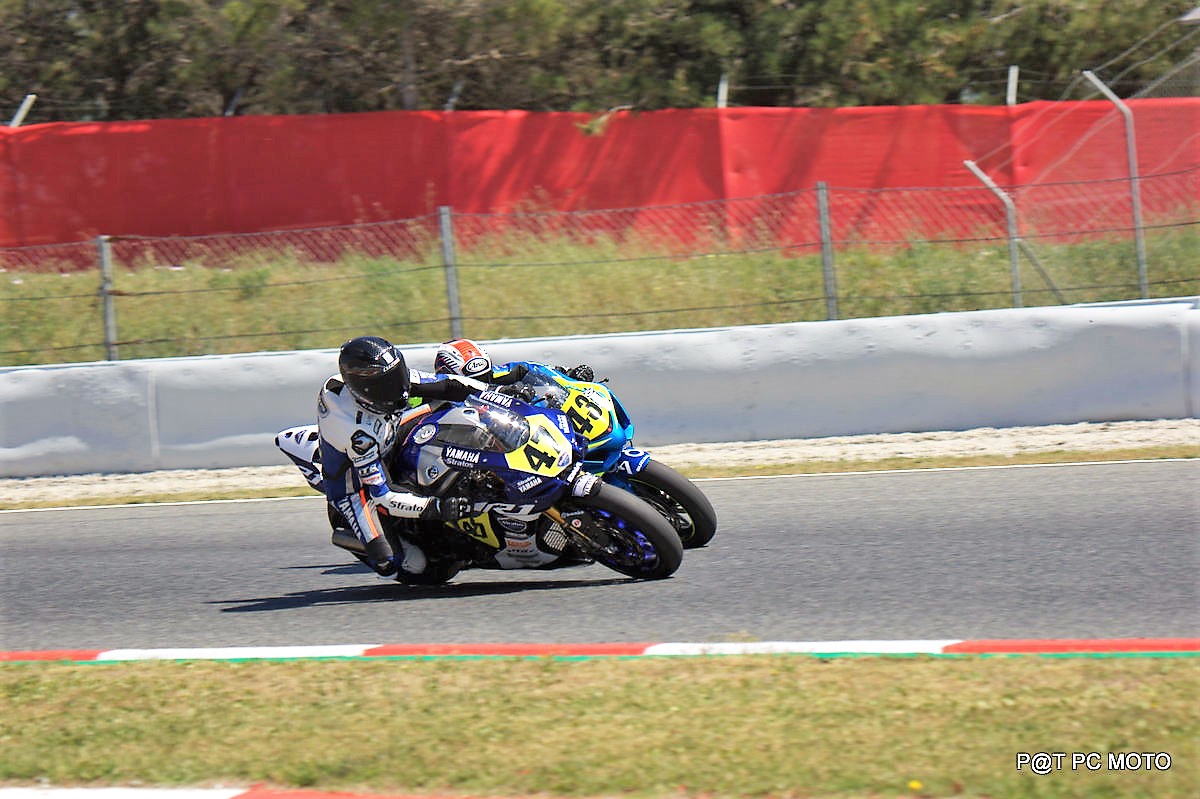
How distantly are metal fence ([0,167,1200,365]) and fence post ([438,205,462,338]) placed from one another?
0.03 metres

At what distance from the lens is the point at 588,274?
41.5ft

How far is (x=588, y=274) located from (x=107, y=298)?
4350 millimetres

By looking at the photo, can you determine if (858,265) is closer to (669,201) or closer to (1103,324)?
(1103,324)

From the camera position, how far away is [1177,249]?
12102 millimetres

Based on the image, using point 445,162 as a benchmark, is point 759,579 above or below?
below

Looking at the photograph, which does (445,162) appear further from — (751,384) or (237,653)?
(237,653)

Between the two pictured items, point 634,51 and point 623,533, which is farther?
point 634,51

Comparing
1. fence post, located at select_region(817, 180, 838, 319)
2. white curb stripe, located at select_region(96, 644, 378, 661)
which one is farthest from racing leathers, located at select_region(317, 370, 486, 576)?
fence post, located at select_region(817, 180, 838, 319)

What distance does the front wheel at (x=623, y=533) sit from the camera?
636 cm

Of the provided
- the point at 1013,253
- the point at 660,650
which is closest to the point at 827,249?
the point at 1013,253

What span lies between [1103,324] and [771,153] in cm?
706

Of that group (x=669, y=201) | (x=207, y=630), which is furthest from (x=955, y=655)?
(x=669, y=201)

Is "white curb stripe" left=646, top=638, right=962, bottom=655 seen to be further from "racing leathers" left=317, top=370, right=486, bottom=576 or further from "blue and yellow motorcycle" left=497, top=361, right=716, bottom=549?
→ "racing leathers" left=317, top=370, right=486, bottom=576

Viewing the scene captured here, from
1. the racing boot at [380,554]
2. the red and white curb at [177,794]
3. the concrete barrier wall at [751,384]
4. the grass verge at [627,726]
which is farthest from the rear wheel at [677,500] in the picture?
the concrete barrier wall at [751,384]
